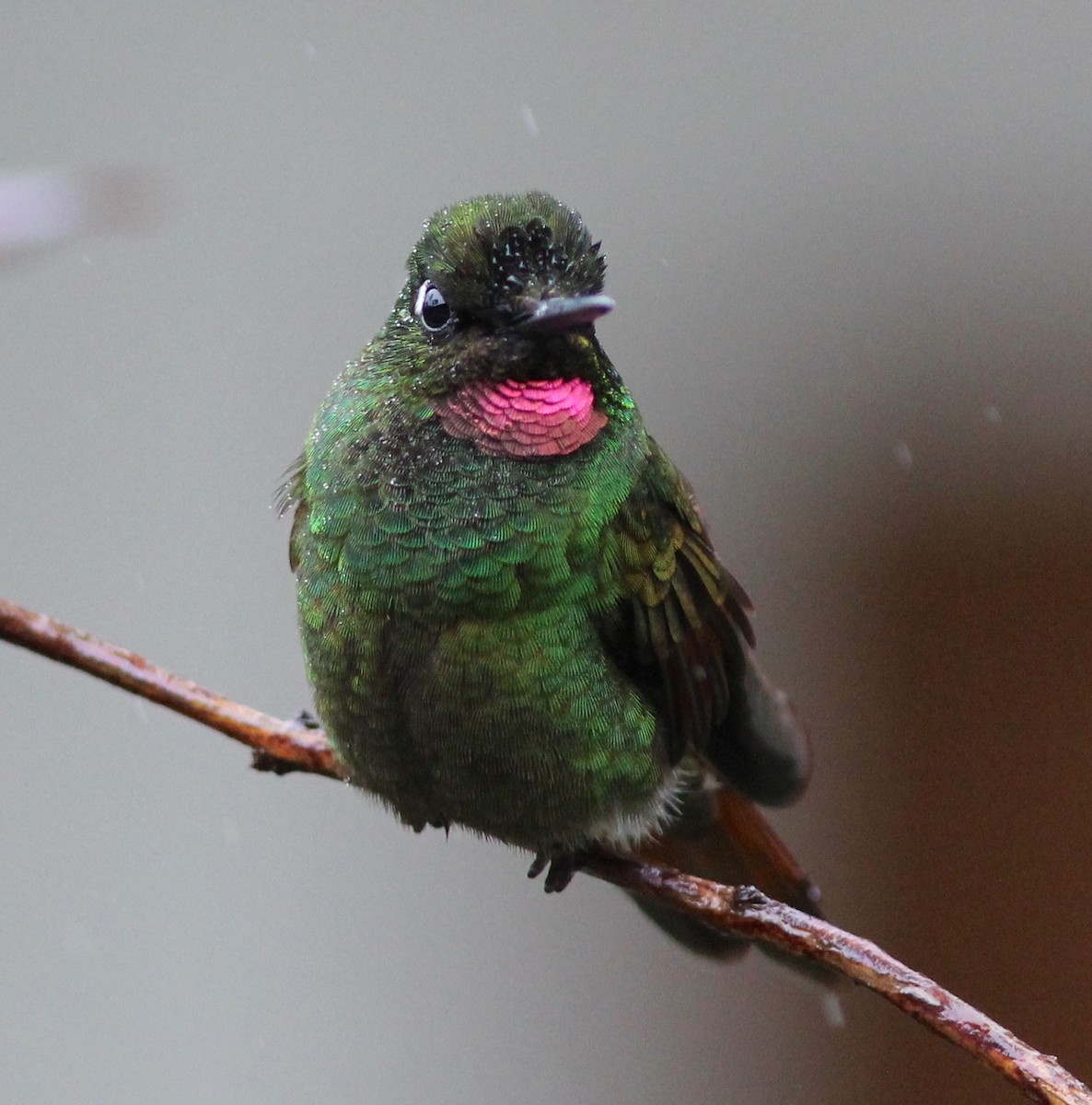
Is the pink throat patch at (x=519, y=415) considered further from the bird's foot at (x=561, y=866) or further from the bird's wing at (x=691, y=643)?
the bird's foot at (x=561, y=866)

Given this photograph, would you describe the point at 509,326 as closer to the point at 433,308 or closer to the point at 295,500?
the point at 433,308

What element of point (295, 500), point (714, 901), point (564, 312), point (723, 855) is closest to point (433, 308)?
point (564, 312)

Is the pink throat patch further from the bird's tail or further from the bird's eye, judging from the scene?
the bird's tail

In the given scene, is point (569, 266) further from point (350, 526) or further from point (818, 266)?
point (818, 266)

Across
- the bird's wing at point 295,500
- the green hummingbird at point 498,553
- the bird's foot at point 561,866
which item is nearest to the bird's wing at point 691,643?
the green hummingbird at point 498,553

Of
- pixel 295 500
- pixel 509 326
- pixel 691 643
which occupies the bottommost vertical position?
pixel 691 643

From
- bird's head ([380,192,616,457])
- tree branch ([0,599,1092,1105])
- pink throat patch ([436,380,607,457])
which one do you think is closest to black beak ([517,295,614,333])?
bird's head ([380,192,616,457])

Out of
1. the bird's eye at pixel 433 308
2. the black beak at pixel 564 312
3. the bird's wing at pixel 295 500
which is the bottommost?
the bird's wing at pixel 295 500
